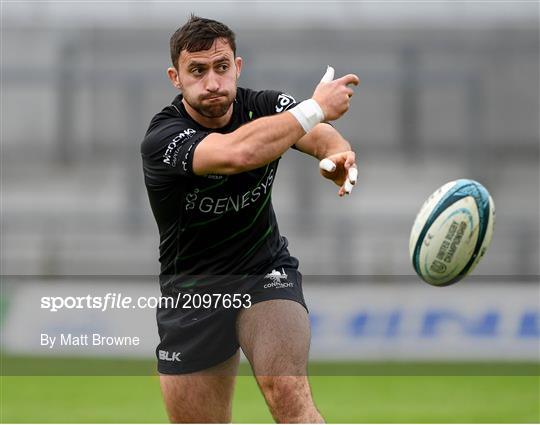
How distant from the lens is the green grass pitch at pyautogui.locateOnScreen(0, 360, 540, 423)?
8797mm

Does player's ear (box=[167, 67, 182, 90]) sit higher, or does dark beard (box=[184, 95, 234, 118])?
player's ear (box=[167, 67, 182, 90])

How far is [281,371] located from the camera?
4.50 meters

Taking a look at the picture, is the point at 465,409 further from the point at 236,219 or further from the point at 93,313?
the point at 236,219

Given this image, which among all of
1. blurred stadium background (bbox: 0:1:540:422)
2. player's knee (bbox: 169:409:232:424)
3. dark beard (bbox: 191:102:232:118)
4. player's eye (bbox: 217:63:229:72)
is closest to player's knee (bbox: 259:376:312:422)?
player's knee (bbox: 169:409:232:424)

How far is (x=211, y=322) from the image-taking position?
493 centimetres

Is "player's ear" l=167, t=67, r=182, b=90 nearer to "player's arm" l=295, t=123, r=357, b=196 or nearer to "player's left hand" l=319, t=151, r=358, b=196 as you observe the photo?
"player's arm" l=295, t=123, r=357, b=196

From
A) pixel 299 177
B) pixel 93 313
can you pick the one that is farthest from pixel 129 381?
pixel 299 177

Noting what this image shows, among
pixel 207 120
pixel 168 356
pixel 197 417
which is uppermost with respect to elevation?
pixel 207 120

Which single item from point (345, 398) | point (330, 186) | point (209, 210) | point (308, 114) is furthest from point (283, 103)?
point (330, 186)

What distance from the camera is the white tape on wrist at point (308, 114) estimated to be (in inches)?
179

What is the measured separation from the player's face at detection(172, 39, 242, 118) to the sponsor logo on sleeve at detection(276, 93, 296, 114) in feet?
0.82

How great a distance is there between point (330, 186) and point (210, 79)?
10.5 m

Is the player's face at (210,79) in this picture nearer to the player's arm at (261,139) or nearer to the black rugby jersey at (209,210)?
the black rugby jersey at (209,210)

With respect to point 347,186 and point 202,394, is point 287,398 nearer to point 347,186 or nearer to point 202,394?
point 202,394
